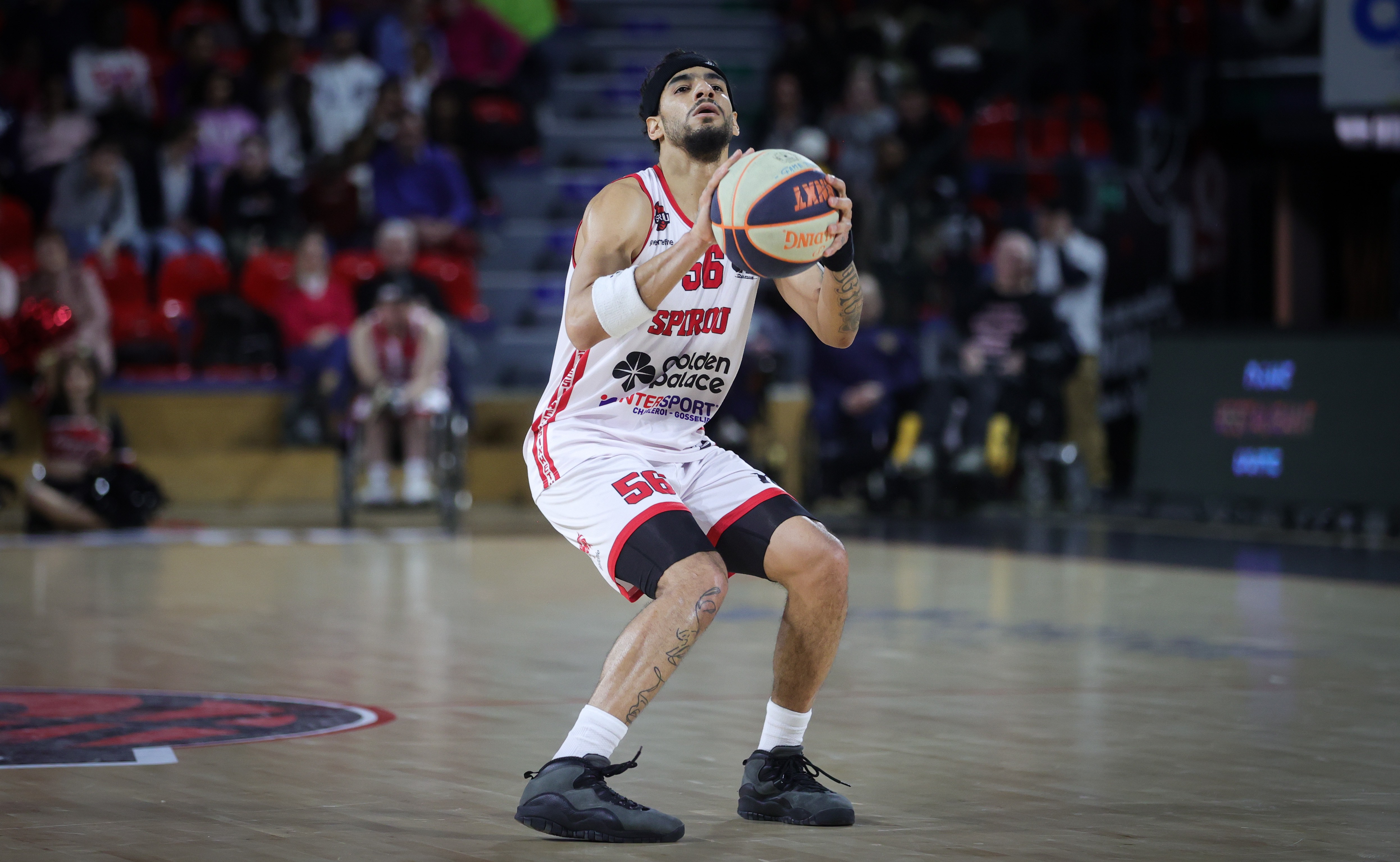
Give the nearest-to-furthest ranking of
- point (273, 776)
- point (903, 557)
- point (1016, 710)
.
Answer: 1. point (273, 776)
2. point (1016, 710)
3. point (903, 557)

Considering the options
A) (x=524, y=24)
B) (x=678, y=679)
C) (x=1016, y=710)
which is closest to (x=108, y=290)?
(x=524, y=24)

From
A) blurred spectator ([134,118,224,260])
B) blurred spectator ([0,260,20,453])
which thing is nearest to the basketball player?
blurred spectator ([0,260,20,453])

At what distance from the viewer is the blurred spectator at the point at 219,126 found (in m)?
17.0

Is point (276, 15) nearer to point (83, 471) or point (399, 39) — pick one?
point (399, 39)

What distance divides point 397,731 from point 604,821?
5.55 feet

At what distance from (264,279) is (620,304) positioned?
11.9 metres

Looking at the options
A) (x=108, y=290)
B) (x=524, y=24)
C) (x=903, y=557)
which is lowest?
(x=903, y=557)

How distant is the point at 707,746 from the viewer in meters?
5.59

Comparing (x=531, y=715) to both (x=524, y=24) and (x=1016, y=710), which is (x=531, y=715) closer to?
(x=1016, y=710)

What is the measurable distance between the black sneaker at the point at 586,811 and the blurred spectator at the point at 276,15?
15017mm

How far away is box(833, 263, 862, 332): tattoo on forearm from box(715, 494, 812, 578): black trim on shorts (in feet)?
1.48

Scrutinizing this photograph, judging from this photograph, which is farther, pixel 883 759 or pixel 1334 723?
pixel 1334 723

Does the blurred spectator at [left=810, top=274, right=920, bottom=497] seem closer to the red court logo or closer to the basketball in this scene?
the red court logo

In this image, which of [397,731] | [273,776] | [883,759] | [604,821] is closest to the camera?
[604,821]
